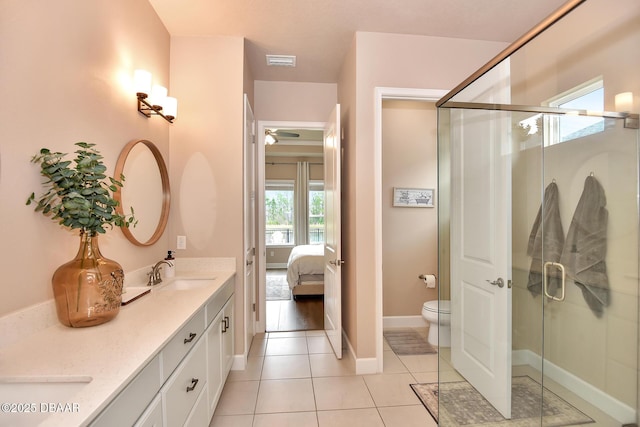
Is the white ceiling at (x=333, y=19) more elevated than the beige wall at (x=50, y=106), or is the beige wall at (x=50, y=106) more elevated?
the white ceiling at (x=333, y=19)

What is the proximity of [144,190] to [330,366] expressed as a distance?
6.73 feet

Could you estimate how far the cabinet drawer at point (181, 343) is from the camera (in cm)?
116

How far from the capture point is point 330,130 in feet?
9.46

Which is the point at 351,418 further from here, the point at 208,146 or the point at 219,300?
the point at 208,146

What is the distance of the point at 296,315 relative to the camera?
383 centimetres

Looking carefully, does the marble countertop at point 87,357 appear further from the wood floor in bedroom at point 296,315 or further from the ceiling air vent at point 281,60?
the ceiling air vent at point 281,60

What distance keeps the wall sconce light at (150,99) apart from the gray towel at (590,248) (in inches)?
108

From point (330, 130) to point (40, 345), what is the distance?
8.21 ft

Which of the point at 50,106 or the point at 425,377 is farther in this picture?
the point at 425,377

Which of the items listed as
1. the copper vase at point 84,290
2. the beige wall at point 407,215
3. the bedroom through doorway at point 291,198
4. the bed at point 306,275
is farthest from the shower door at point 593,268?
the bedroom through doorway at point 291,198

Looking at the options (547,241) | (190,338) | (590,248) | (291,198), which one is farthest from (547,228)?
(291,198)

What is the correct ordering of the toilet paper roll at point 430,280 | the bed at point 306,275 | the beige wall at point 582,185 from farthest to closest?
the bed at point 306,275 → the toilet paper roll at point 430,280 → the beige wall at point 582,185

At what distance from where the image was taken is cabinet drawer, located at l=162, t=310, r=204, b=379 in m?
1.16

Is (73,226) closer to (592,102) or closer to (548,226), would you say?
(548,226)
